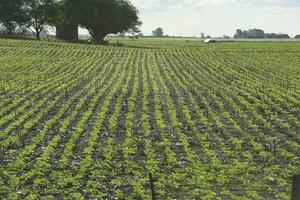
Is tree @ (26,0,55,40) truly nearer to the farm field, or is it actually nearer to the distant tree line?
the distant tree line

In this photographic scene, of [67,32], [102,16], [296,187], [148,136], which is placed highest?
[102,16]

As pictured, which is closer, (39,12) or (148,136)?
(148,136)

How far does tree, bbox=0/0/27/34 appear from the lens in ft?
280

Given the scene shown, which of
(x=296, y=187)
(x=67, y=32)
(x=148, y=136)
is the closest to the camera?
(x=296, y=187)

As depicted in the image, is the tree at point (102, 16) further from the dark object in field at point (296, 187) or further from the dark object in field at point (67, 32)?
the dark object in field at point (296, 187)

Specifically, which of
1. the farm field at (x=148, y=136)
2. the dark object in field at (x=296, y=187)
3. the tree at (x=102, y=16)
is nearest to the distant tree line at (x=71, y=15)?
the tree at (x=102, y=16)

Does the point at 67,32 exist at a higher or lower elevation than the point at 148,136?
higher

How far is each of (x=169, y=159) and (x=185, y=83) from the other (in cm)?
1677

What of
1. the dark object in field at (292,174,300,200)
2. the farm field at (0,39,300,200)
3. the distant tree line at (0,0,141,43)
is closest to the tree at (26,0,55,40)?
the distant tree line at (0,0,141,43)

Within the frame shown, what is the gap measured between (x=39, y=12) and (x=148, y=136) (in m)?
76.4

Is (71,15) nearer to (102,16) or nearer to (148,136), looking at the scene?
(102,16)

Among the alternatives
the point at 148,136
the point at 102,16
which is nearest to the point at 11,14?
the point at 102,16

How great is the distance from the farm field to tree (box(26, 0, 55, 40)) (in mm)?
57481

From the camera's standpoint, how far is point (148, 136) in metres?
15.7
